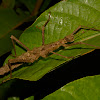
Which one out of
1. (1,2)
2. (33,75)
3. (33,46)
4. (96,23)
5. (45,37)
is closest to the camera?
(33,75)

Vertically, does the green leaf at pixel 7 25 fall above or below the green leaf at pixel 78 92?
above

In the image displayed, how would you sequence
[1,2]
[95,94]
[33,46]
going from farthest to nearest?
1. [1,2]
2. [33,46]
3. [95,94]

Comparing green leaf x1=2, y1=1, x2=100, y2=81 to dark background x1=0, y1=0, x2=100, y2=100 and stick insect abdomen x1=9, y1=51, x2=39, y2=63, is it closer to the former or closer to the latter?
dark background x1=0, y1=0, x2=100, y2=100

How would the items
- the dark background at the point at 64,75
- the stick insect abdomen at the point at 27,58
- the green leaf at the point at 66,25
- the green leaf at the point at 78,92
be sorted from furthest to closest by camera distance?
the stick insect abdomen at the point at 27,58, the dark background at the point at 64,75, the green leaf at the point at 66,25, the green leaf at the point at 78,92

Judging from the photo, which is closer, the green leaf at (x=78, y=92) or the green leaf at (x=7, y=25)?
the green leaf at (x=78, y=92)

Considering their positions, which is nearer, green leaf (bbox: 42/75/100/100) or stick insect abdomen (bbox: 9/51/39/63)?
green leaf (bbox: 42/75/100/100)

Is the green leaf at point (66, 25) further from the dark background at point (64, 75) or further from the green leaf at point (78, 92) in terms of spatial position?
the green leaf at point (78, 92)

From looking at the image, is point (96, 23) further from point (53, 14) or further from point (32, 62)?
point (32, 62)

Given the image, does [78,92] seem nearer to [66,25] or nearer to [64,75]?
[64,75]

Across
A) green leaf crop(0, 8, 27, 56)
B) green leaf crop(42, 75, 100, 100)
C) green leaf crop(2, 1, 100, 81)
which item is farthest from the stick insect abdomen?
green leaf crop(42, 75, 100, 100)

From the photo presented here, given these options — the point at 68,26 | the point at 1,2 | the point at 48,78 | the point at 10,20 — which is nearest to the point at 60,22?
the point at 68,26

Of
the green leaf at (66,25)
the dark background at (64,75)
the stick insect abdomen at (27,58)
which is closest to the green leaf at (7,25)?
the stick insect abdomen at (27,58)
